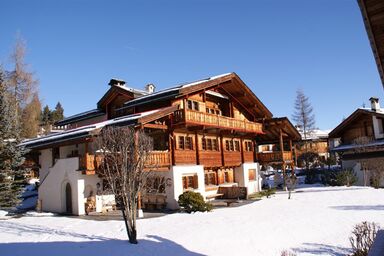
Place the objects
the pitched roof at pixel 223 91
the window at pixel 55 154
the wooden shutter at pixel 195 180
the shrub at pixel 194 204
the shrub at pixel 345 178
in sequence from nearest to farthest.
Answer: the shrub at pixel 194 204, the pitched roof at pixel 223 91, the wooden shutter at pixel 195 180, the window at pixel 55 154, the shrub at pixel 345 178

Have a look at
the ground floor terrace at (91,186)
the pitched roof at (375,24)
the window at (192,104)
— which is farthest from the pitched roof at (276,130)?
the pitched roof at (375,24)

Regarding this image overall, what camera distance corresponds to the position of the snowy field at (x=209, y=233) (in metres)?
12.0

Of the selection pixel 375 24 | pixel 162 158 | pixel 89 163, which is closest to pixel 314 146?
pixel 162 158

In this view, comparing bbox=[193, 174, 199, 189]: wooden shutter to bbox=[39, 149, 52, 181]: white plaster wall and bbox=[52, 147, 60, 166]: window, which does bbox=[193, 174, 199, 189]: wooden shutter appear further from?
bbox=[39, 149, 52, 181]: white plaster wall

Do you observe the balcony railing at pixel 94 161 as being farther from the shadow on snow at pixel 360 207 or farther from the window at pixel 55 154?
the shadow on snow at pixel 360 207

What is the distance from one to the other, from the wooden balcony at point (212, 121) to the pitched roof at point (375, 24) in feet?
56.3

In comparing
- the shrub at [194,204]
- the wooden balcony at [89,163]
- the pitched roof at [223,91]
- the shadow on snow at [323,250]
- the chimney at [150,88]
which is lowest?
the shadow on snow at [323,250]

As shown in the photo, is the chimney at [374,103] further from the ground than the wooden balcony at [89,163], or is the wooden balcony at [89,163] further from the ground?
the chimney at [374,103]

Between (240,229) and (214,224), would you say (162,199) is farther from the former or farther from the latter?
(240,229)

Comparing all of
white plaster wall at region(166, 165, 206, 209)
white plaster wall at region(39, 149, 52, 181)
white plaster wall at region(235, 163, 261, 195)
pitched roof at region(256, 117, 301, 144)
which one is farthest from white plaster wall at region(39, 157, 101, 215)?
pitched roof at region(256, 117, 301, 144)

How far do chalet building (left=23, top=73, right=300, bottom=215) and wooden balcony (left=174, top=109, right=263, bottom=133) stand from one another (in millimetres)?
65

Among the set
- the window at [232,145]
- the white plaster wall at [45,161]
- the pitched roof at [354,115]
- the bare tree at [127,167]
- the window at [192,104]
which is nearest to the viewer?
the bare tree at [127,167]

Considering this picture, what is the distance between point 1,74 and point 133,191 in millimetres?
14376

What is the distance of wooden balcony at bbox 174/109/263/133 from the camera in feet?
75.0
